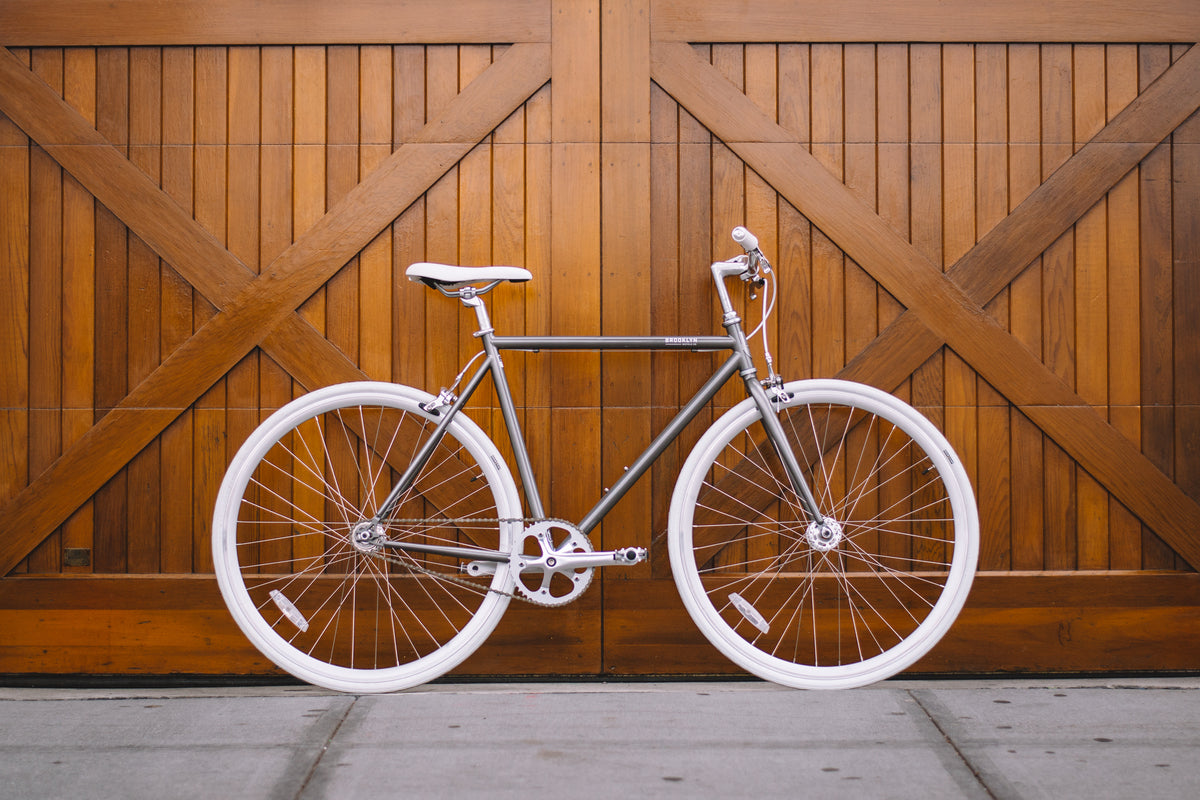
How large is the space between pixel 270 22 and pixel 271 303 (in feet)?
3.03

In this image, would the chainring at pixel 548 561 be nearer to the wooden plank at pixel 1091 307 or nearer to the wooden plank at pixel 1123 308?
the wooden plank at pixel 1091 307

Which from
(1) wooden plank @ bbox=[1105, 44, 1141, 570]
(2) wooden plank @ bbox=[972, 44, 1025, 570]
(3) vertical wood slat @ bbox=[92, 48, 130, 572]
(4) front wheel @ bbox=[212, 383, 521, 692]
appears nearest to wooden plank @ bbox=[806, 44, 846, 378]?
(2) wooden plank @ bbox=[972, 44, 1025, 570]

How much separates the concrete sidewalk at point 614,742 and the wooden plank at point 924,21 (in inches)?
82.9

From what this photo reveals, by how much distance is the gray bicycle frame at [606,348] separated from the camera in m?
2.43

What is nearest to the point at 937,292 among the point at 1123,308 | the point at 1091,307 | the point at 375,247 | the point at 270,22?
the point at 1091,307

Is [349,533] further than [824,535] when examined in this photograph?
Yes

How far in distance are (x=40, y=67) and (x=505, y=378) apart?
73.3 inches

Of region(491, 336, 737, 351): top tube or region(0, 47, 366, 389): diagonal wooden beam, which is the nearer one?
region(491, 336, 737, 351): top tube

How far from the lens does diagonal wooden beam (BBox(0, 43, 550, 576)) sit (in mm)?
2617

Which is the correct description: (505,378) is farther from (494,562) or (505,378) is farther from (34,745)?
(34,745)

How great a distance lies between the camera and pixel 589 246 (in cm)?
264

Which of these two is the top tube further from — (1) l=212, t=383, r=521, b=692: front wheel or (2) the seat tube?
(1) l=212, t=383, r=521, b=692: front wheel

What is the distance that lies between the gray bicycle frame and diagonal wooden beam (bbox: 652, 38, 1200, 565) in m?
0.44

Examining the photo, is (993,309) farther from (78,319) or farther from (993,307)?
(78,319)
